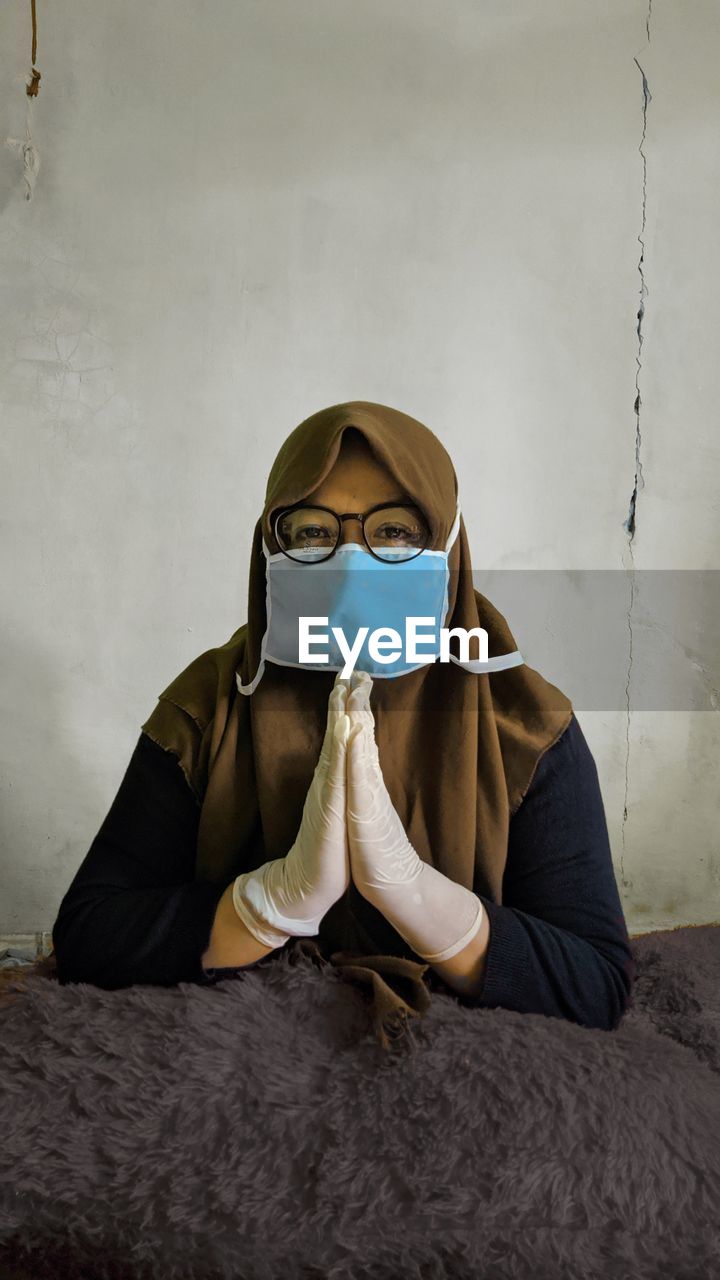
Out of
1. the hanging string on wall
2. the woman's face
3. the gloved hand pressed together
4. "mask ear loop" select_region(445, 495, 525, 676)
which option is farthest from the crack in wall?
the gloved hand pressed together

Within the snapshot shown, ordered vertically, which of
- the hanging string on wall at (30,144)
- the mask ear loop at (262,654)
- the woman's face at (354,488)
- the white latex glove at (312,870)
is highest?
the hanging string on wall at (30,144)

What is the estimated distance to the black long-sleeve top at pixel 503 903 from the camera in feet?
3.63

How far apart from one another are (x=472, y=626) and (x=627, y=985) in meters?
0.47

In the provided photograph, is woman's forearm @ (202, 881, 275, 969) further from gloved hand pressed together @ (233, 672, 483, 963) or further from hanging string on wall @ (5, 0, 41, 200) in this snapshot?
hanging string on wall @ (5, 0, 41, 200)

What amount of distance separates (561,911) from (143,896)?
51cm

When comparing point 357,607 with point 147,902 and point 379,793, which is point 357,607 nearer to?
point 379,793

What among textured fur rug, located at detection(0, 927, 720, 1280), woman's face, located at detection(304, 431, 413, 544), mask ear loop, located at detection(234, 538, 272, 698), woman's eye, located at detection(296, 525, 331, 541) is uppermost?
woman's face, located at detection(304, 431, 413, 544)

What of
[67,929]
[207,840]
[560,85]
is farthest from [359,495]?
[560,85]

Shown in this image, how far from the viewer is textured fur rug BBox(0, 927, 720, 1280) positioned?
2.74 ft

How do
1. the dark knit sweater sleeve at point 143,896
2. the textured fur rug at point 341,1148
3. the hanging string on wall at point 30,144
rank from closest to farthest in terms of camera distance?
the textured fur rug at point 341,1148, the dark knit sweater sleeve at point 143,896, the hanging string on wall at point 30,144

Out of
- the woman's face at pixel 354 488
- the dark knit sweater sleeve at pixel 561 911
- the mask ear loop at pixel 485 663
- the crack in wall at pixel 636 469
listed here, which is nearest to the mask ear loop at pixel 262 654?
the woman's face at pixel 354 488

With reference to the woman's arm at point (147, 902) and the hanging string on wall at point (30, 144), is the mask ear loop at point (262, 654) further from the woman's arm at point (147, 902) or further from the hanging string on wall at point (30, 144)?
the hanging string on wall at point (30, 144)

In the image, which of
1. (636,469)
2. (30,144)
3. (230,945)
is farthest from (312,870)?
(30,144)

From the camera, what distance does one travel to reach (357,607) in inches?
45.6
